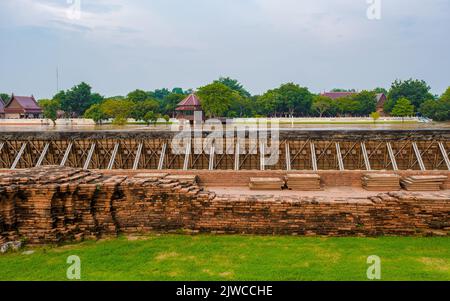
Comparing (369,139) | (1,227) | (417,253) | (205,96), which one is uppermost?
(205,96)

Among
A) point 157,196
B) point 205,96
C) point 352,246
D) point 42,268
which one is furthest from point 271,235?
point 205,96

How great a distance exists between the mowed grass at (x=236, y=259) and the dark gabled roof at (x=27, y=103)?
62.2 m

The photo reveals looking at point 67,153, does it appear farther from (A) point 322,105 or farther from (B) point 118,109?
(A) point 322,105

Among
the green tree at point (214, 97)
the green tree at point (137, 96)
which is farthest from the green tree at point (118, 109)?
the green tree at point (137, 96)

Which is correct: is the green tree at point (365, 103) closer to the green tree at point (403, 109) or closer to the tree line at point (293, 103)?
the tree line at point (293, 103)

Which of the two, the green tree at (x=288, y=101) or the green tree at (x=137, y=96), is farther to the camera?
the green tree at (x=137, y=96)

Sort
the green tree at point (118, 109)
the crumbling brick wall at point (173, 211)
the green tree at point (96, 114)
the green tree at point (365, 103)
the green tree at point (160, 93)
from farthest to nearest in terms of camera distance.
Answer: the green tree at point (160, 93), the green tree at point (365, 103), the green tree at point (96, 114), the green tree at point (118, 109), the crumbling brick wall at point (173, 211)

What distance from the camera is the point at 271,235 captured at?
7.89 meters

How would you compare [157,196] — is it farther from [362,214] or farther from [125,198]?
[362,214]

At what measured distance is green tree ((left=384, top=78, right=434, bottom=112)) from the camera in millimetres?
57656

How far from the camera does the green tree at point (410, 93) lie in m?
57.7

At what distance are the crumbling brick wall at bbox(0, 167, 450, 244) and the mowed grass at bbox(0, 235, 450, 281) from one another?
11.7 inches

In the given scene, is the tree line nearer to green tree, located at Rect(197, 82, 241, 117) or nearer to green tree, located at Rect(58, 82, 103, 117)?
green tree, located at Rect(58, 82, 103, 117)
